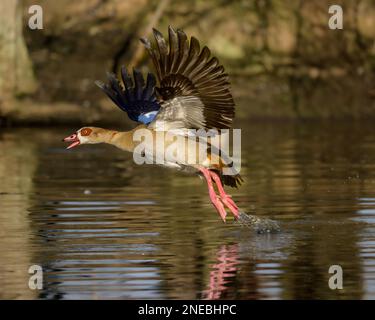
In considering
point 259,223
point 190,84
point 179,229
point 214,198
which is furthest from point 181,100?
point 259,223

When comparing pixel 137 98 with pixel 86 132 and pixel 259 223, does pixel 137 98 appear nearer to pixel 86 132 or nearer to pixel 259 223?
pixel 86 132

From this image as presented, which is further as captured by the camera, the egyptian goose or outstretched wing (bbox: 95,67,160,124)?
outstretched wing (bbox: 95,67,160,124)

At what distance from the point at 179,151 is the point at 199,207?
193cm

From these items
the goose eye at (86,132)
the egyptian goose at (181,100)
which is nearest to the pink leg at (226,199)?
the egyptian goose at (181,100)

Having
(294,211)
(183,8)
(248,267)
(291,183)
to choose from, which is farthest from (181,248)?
(183,8)

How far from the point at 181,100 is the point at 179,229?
1293mm

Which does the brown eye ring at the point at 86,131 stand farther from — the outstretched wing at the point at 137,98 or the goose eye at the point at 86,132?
the outstretched wing at the point at 137,98

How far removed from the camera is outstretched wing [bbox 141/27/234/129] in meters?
12.5

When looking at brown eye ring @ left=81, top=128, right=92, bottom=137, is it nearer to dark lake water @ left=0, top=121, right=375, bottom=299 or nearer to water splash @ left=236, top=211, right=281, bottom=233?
dark lake water @ left=0, top=121, right=375, bottom=299

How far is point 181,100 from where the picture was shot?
13055mm

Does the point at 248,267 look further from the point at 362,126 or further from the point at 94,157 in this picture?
the point at 362,126

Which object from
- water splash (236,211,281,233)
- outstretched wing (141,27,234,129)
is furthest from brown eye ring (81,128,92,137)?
water splash (236,211,281,233)

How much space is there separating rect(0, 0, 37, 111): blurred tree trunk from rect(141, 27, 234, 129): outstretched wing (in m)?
16.3

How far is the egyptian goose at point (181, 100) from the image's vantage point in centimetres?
1258
